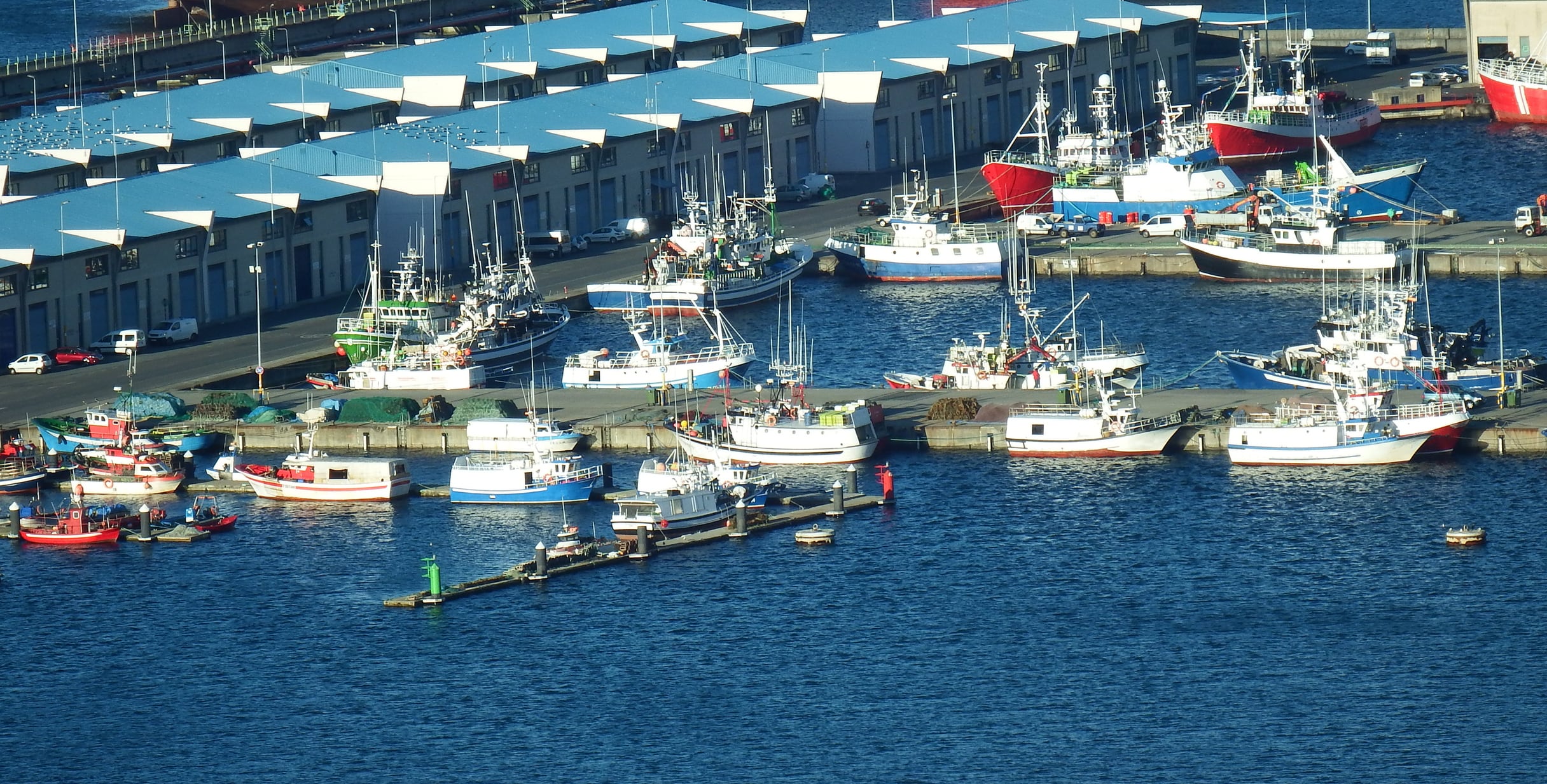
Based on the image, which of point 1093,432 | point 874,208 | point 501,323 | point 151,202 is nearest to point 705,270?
point 501,323

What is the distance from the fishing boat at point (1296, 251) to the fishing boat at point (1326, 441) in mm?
30553

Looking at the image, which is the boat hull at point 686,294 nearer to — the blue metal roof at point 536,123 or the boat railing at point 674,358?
the boat railing at point 674,358

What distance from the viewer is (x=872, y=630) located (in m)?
82.9

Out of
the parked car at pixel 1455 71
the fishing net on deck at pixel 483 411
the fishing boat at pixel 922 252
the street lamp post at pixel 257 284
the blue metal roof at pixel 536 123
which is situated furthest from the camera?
the parked car at pixel 1455 71

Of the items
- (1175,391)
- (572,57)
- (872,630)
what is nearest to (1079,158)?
(572,57)

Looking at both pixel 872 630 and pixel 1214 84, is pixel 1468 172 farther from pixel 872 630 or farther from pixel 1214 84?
pixel 872 630

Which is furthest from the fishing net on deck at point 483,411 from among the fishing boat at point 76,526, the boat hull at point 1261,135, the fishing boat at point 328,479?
the boat hull at point 1261,135

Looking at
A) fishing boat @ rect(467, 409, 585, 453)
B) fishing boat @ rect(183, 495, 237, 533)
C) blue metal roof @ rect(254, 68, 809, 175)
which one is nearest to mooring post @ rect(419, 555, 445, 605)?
fishing boat @ rect(183, 495, 237, 533)

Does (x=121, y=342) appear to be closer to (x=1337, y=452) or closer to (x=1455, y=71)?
(x=1337, y=452)

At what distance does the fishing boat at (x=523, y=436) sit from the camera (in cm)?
9962

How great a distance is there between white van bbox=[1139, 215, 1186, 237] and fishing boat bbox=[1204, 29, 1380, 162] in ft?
50.5

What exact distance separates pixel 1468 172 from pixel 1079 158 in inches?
810

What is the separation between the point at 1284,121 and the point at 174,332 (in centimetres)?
6473

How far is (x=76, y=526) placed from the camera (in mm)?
94188
